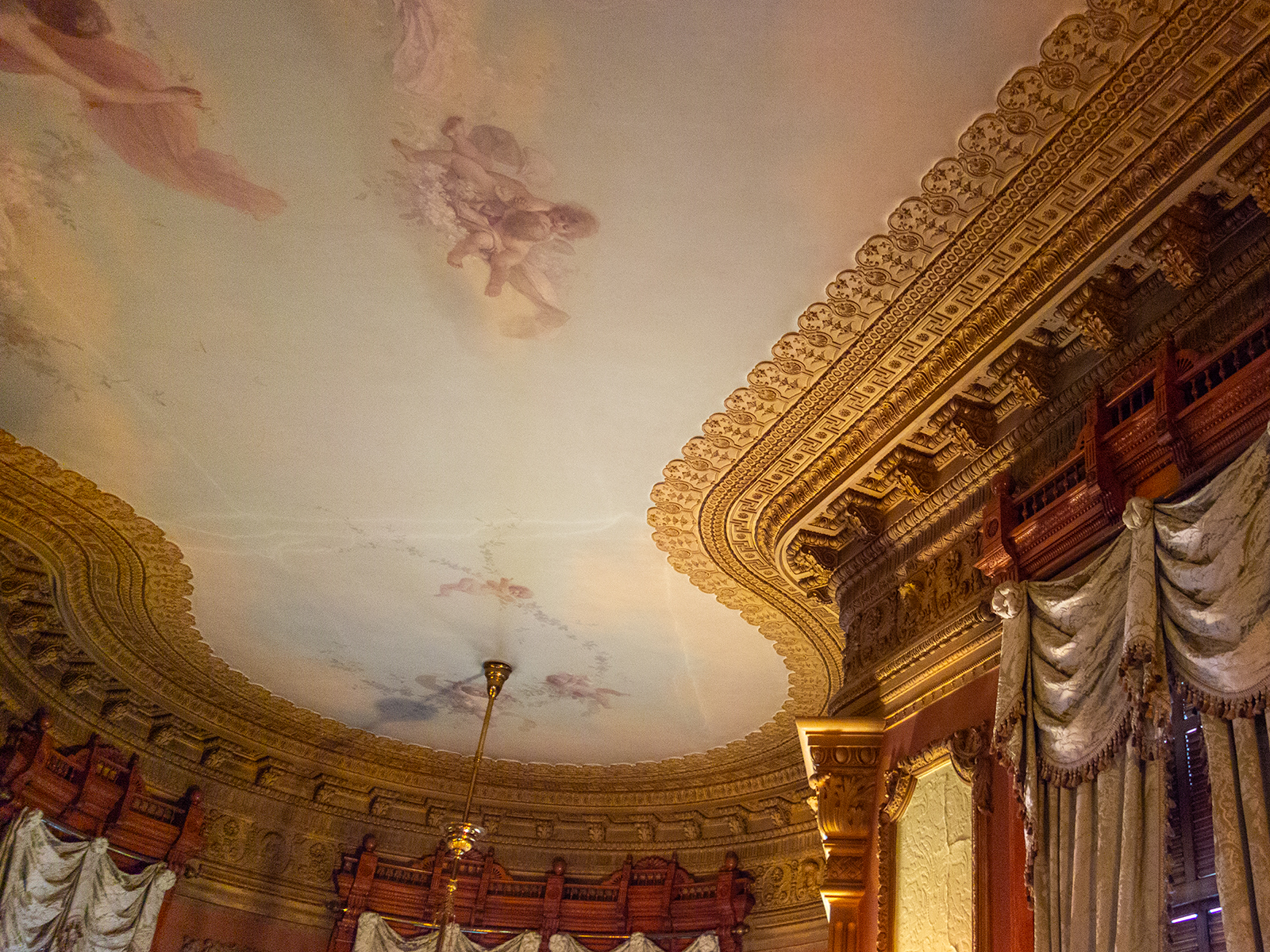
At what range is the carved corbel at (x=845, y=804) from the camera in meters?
5.95

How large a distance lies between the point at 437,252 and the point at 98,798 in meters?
7.23

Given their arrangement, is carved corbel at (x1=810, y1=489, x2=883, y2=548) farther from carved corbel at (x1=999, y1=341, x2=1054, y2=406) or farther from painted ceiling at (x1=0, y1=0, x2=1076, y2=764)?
carved corbel at (x1=999, y1=341, x2=1054, y2=406)

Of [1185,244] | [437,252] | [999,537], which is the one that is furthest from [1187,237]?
[437,252]

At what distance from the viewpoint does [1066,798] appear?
429cm

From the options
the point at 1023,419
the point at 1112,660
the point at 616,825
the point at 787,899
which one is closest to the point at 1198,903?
the point at 1112,660

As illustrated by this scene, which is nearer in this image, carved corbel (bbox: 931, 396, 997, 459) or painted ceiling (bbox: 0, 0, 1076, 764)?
painted ceiling (bbox: 0, 0, 1076, 764)

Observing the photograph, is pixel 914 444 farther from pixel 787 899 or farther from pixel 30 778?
pixel 30 778

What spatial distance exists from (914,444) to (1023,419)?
706 mm

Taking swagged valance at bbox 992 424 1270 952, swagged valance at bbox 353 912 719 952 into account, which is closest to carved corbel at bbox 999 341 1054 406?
swagged valance at bbox 992 424 1270 952

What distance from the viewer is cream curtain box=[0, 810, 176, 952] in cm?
948

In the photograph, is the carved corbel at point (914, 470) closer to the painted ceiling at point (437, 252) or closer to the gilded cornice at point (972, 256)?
the gilded cornice at point (972, 256)

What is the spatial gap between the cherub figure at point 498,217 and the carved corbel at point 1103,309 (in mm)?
2335

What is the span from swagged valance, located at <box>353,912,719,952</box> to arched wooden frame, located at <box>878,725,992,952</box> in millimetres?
6322

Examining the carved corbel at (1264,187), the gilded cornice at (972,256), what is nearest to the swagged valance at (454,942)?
the gilded cornice at (972,256)
